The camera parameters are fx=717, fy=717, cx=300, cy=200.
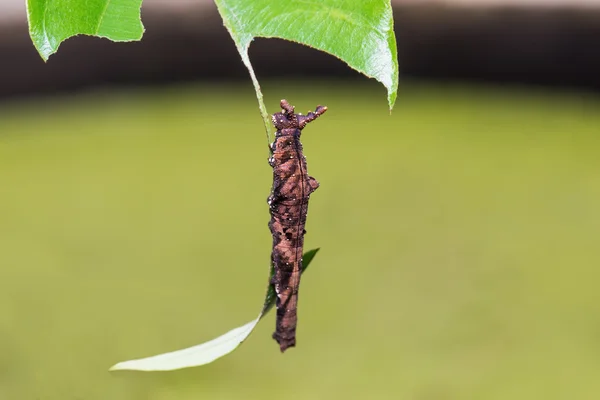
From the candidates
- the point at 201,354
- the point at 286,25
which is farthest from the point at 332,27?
the point at 201,354

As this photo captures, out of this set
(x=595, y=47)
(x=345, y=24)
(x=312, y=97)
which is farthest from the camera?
(x=312, y=97)

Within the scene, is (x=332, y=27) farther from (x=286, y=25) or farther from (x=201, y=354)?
(x=201, y=354)

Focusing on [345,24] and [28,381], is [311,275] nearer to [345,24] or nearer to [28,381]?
[28,381]

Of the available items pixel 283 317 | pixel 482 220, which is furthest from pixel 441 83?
pixel 283 317

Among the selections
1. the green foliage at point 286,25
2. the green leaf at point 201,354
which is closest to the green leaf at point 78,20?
the green foliage at point 286,25

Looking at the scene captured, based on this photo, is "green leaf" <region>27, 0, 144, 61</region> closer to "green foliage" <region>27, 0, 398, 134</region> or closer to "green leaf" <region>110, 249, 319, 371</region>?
"green foliage" <region>27, 0, 398, 134</region>

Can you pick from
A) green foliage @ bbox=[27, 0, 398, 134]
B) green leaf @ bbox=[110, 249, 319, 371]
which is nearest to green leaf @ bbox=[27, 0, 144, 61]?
green foliage @ bbox=[27, 0, 398, 134]
